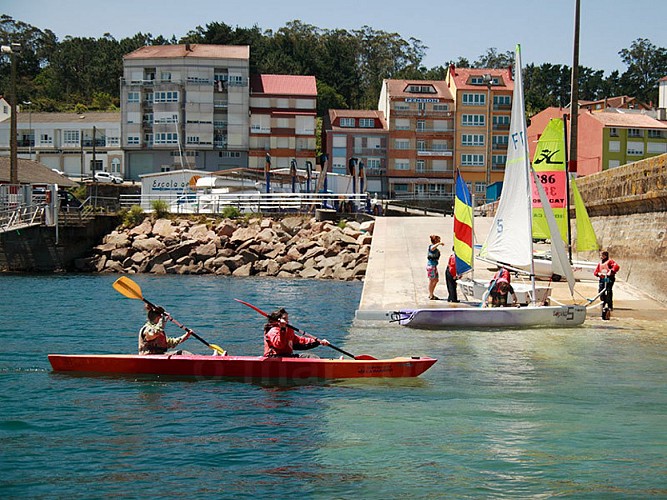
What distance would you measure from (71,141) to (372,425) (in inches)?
3615

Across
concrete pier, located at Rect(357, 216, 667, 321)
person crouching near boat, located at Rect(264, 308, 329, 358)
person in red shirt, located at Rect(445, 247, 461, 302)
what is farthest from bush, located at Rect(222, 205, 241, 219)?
person crouching near boat, located at Rect(264, 308, 329, 358)

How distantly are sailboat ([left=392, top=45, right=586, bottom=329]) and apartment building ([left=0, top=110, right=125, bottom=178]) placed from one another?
3092 inches

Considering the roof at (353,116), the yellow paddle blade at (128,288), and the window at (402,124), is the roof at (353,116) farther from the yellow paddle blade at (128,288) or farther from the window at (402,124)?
the yellow paddle blade at (128,288)

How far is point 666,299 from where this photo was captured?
83.1 ft

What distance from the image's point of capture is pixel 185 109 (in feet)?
297

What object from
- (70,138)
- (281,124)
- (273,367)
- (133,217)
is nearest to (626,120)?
(281,124)

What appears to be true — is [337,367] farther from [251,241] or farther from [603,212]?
[251,241]

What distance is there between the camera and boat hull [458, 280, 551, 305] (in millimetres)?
23636

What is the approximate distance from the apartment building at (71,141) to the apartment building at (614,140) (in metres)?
46.5

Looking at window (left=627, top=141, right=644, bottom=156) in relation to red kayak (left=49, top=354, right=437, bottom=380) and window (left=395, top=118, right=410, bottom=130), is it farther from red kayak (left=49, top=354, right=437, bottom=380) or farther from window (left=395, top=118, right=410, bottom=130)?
red kayak (left=49, top=354, right=437, bottom=380)

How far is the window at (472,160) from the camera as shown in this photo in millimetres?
94875

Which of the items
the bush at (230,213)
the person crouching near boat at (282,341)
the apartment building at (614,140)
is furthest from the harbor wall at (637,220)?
the apartment building at (614,140)

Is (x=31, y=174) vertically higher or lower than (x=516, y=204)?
higher

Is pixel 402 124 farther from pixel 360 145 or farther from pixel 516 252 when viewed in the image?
pixel 516 252
